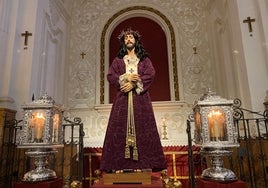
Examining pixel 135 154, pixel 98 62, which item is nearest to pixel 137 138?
pixel 135 154

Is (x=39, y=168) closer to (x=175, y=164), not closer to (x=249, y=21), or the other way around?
(x=175, y=164)

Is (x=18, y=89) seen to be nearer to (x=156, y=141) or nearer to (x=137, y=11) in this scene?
(x=156, y=141)

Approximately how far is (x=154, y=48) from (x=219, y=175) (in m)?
4.42

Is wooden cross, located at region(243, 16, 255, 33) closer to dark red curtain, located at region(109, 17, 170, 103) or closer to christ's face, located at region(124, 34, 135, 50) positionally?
dark red curtain, located at region(109, 17, 170, 103)

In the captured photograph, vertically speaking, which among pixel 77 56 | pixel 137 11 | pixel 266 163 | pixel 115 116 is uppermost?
pixel 137 11

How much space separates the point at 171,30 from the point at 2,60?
4.11 metres

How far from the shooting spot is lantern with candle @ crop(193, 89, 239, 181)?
9.57ft

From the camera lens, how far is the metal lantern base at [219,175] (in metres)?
2.78

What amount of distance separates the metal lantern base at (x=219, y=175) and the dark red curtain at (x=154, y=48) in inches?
134

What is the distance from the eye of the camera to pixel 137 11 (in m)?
6.87

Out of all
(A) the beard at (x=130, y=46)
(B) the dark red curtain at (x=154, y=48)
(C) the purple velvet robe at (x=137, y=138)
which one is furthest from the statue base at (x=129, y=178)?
(B) the dark red curtain at (x=154, y=48)

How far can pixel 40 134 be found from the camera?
322cm

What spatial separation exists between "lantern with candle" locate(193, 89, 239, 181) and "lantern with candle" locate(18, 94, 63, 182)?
1.90 meters

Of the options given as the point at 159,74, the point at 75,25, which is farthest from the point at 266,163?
the point at 75,25
